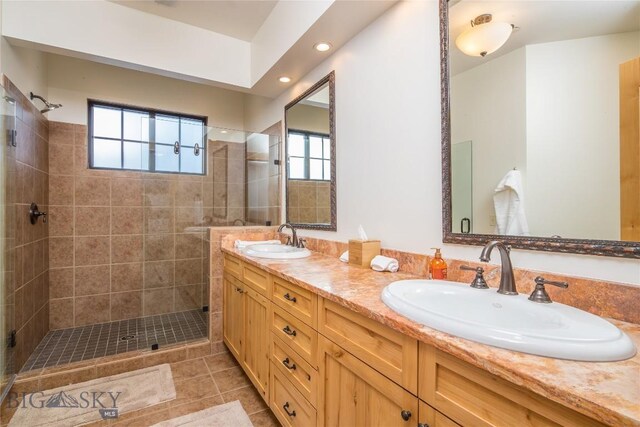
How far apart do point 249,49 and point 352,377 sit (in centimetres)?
284

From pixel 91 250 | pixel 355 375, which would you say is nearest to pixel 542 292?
pixel 355 375

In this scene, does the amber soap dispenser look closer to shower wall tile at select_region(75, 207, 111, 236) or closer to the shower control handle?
the shower control handle

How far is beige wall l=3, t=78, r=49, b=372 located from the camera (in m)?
2.04

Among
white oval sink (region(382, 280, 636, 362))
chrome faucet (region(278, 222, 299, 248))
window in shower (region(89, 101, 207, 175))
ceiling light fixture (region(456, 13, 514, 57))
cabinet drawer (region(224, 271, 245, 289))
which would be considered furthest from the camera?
window in shower (region(89, 101, 207, 175))

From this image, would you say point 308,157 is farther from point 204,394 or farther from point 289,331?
point 204,394

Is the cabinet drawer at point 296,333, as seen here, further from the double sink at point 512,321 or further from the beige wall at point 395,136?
the beige wall at point 395,136

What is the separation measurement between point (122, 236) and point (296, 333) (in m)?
2.55

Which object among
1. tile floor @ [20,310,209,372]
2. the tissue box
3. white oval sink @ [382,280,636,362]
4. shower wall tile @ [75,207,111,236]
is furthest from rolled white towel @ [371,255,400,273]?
shower wall tile @ [75,207,111,236]

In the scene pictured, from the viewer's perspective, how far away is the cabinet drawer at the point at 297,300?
1.27 m

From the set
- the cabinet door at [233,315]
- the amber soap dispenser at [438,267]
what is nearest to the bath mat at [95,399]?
the cabinet door at [233,315]

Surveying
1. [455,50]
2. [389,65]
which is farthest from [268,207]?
[455,50]

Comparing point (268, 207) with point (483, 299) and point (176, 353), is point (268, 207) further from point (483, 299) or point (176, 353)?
point (483, 299)

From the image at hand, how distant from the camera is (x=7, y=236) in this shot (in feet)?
6.31

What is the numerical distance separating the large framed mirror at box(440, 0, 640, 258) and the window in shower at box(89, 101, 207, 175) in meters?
2.31
